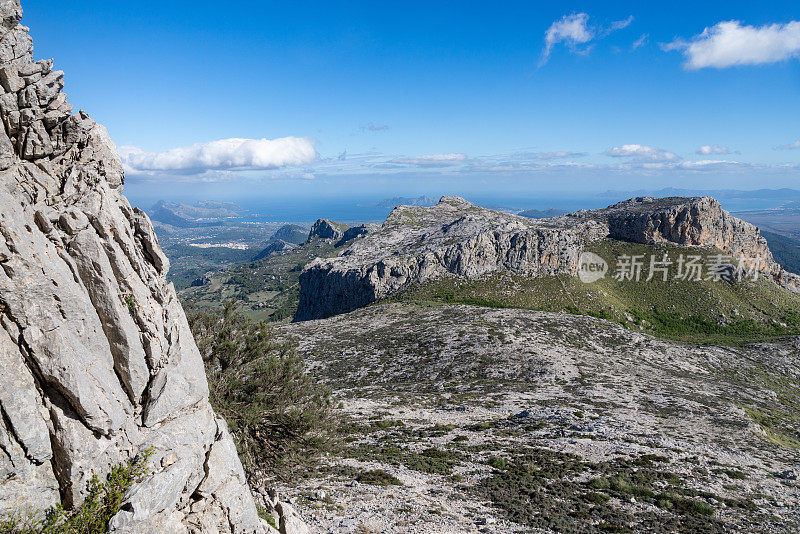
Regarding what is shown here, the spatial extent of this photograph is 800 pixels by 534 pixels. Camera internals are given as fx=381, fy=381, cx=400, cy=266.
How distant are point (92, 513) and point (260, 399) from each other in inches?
462

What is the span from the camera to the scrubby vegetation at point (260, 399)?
19.9 meters

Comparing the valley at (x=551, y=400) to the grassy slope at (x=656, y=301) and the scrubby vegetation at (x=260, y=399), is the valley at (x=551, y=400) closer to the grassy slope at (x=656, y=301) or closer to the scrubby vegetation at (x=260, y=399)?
the grassy slope at (x=656, y=301)

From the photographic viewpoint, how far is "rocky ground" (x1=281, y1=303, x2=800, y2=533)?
19.5 meters

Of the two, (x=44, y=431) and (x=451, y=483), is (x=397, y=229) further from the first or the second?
(x=44, y=431)

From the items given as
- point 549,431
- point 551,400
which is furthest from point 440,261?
point 549,431

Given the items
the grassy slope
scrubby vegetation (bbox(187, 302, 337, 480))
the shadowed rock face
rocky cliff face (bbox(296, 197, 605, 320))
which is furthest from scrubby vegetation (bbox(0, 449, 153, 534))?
rocky cliff face (bbox(296, 197, 605, 320))

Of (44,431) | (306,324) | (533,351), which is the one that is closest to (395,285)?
(306,324)

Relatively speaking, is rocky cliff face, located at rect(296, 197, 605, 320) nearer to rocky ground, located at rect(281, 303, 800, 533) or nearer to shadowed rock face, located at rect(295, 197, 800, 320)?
shadowed rock face, located at rect(295, 197, 800, 320)

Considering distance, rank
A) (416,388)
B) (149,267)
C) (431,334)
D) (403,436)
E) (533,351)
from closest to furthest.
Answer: (149,267), (403,436), (416,388), (533,351), (431,334)

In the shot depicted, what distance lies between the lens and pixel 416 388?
44812 millimetres

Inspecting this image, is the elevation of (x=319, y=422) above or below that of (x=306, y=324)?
above

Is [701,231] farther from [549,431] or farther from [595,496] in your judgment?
[595,496]

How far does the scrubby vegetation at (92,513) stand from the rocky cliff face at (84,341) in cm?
22

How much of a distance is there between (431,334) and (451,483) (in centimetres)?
3647
